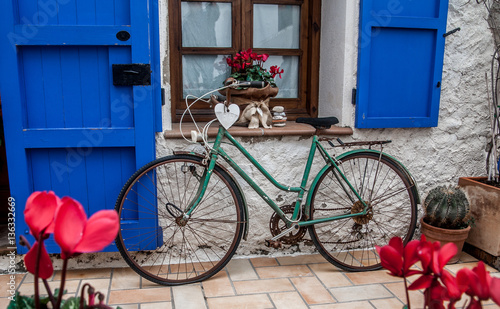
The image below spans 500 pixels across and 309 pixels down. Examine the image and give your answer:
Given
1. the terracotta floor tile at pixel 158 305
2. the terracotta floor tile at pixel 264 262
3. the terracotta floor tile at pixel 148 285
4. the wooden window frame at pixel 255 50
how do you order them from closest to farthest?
the terracotta floor tile at pixel 158 305 → the terracotta floor tile at pixel 148 285 → the terracotta floor tile at pixel 264 262 → the wooden window frame at pixel 255 50

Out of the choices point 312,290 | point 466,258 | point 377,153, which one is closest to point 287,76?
point 377,153

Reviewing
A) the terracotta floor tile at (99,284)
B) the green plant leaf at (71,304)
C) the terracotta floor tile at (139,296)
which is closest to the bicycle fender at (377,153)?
the terracotta floor tile at (139,296)

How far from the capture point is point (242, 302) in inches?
98.0

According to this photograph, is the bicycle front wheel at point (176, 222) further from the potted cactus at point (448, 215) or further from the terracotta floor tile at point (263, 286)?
the potted cactus at point (448, 215)

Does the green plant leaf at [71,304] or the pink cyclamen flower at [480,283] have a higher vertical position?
the pink cyclamen flower at [480,283]

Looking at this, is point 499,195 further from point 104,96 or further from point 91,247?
point 91,247

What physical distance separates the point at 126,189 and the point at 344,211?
158 cm

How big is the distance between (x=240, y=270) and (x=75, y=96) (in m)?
1.55

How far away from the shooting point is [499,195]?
2898 millimetres

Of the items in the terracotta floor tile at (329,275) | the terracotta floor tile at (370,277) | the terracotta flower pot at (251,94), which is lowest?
the terracotta floor tile at (370,277)

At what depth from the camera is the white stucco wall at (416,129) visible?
301 cm

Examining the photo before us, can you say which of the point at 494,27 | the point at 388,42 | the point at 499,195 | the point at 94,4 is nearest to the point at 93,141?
the point at 94,4

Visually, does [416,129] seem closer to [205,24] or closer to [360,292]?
[360,292]

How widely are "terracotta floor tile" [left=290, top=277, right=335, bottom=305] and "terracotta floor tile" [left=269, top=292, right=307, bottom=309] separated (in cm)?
4
